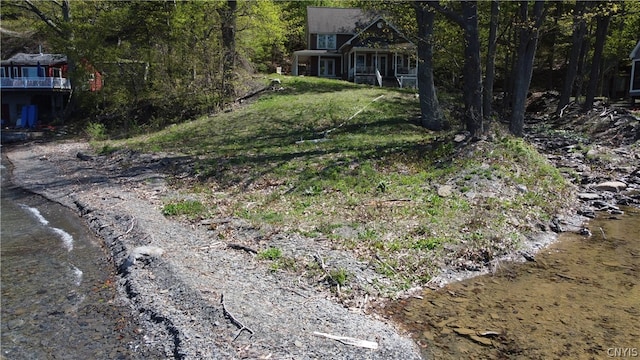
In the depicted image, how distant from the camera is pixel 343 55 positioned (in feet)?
153

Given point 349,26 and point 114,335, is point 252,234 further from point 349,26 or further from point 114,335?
point 349,26

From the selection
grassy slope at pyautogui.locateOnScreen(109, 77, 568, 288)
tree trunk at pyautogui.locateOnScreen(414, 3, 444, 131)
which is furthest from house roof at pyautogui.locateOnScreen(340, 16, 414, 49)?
grassy slope at pyautogui.locateOnScreen(109, 77, 568, 288)

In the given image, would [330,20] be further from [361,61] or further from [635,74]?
[635,74]

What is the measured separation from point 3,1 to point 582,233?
3755 centimetres

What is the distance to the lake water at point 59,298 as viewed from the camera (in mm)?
5828

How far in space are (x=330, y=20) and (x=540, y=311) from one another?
150ft

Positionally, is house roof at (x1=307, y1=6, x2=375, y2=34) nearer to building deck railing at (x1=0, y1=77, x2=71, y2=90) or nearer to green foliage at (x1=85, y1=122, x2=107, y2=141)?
building deck railing at (x1=0, y1=77, x2=71, y2=90)

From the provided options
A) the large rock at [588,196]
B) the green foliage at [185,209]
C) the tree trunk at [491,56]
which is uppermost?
the tree trunk at [491,56]

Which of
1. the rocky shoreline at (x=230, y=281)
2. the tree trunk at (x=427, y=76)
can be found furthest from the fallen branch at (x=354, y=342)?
the tree trunk at (x=427, y=76)

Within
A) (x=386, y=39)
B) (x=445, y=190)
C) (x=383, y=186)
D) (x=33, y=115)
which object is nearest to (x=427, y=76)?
(x=386, y=39)

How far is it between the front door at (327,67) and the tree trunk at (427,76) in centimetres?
2869

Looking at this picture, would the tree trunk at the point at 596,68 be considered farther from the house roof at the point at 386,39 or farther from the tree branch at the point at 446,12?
the tree branch at the point at 446,12

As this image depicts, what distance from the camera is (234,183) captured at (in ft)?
43.4

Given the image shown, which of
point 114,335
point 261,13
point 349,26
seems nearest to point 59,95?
point 261,13
